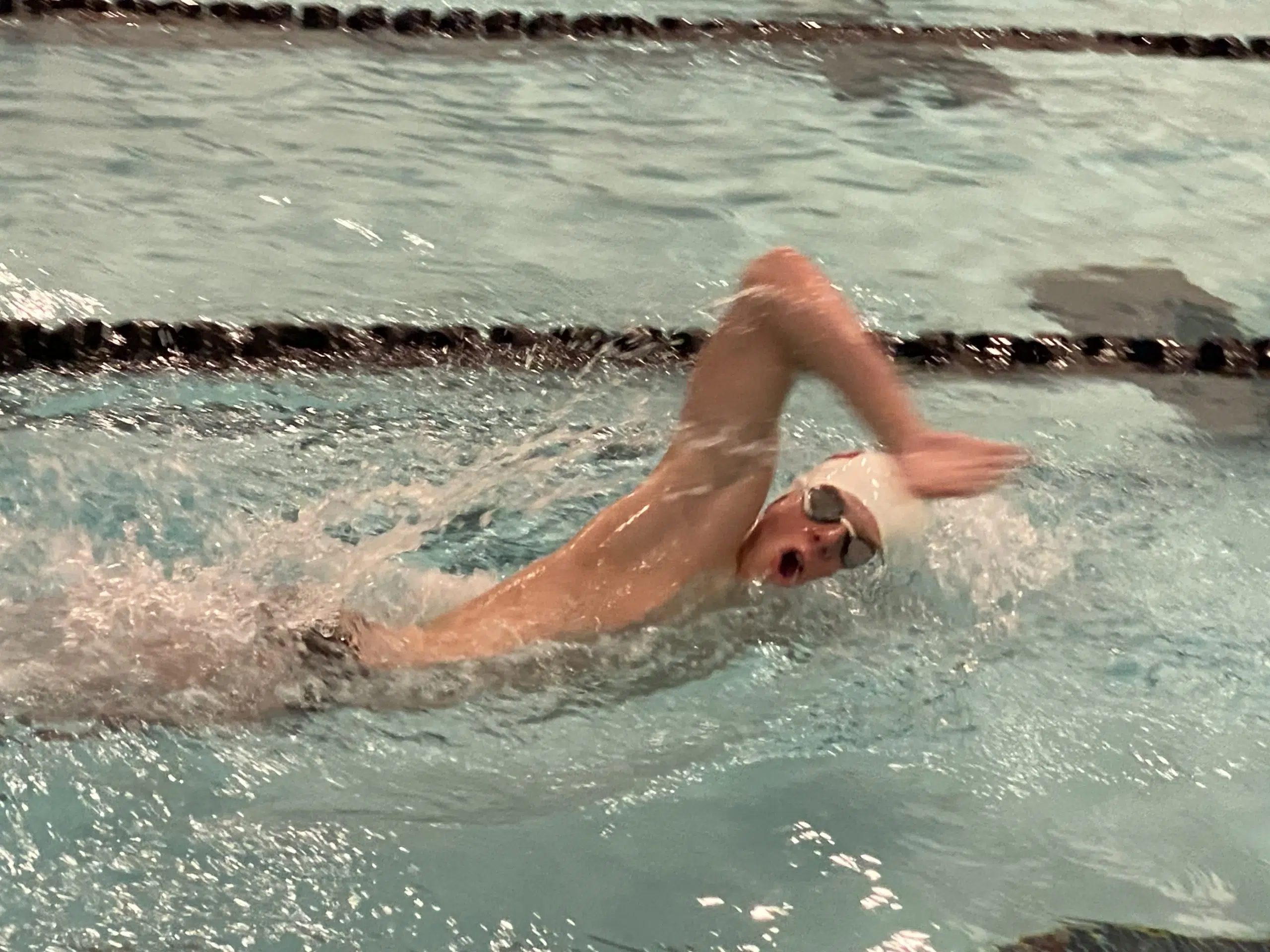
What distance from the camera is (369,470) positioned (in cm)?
194

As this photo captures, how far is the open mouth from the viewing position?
1454mm

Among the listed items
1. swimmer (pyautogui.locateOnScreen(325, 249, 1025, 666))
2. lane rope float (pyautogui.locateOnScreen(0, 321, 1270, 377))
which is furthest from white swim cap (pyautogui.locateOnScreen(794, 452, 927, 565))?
lane rope float (pyautogui.locateOnScreen(0, 321, 1270, 377))

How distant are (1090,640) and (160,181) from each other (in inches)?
76.8

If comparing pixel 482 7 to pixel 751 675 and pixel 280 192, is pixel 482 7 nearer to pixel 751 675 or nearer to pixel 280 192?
pixel 280 192

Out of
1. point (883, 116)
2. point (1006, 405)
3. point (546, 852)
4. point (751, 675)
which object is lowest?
point (546, 852)

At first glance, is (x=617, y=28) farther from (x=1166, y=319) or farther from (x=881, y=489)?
(x=881, y=489)

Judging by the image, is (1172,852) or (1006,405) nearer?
(1172,852)

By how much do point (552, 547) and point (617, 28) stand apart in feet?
7.23

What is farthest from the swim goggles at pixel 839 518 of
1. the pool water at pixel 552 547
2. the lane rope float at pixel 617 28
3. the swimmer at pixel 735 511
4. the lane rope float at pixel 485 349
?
the lane rope float at pixel 617 28

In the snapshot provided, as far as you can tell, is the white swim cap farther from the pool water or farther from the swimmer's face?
the pool water

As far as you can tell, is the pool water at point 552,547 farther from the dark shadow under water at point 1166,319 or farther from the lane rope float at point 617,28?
the lane rope float at point 617,28

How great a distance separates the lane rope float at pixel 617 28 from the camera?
3479mm

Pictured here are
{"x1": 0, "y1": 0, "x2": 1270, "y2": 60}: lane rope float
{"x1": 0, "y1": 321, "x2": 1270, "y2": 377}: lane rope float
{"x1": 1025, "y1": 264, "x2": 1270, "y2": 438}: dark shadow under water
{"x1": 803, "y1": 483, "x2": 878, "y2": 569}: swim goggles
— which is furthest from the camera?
{"x1": 0, "y1": 0, "x2": 1270, "y2": 60}: lane rope float

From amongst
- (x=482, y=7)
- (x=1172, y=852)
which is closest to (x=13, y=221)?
(x=482, y=7)
